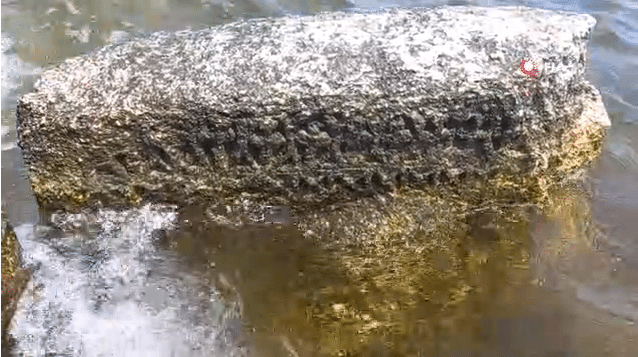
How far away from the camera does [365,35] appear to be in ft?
11.2

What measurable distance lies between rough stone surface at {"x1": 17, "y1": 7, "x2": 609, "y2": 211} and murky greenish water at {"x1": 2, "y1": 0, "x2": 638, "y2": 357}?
196mm

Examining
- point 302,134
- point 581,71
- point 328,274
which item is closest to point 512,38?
point 581,71

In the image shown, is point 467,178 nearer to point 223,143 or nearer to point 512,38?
point 512,38

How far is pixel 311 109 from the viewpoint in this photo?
328 cm

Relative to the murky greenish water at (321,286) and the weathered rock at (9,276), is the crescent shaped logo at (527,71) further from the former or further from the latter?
the weathered rock at (9,276)

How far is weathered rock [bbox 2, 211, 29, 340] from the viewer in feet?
9.66

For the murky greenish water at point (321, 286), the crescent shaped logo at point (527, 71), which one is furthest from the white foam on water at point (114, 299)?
the crescent shaped logo at point (527, 71)

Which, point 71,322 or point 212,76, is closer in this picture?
point 71,322

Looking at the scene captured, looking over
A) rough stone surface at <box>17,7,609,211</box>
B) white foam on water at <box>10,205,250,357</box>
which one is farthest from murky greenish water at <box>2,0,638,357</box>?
rough stone surface at <box>17,7,609,211</box>

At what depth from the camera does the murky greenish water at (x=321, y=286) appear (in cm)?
300

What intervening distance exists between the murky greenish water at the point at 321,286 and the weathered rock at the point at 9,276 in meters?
Result: 0.05

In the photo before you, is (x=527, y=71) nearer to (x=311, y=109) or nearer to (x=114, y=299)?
(x=311, y=109)

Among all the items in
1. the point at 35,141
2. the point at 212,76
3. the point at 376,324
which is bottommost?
the point at 376,324

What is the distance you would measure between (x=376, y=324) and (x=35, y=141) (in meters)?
1.59
